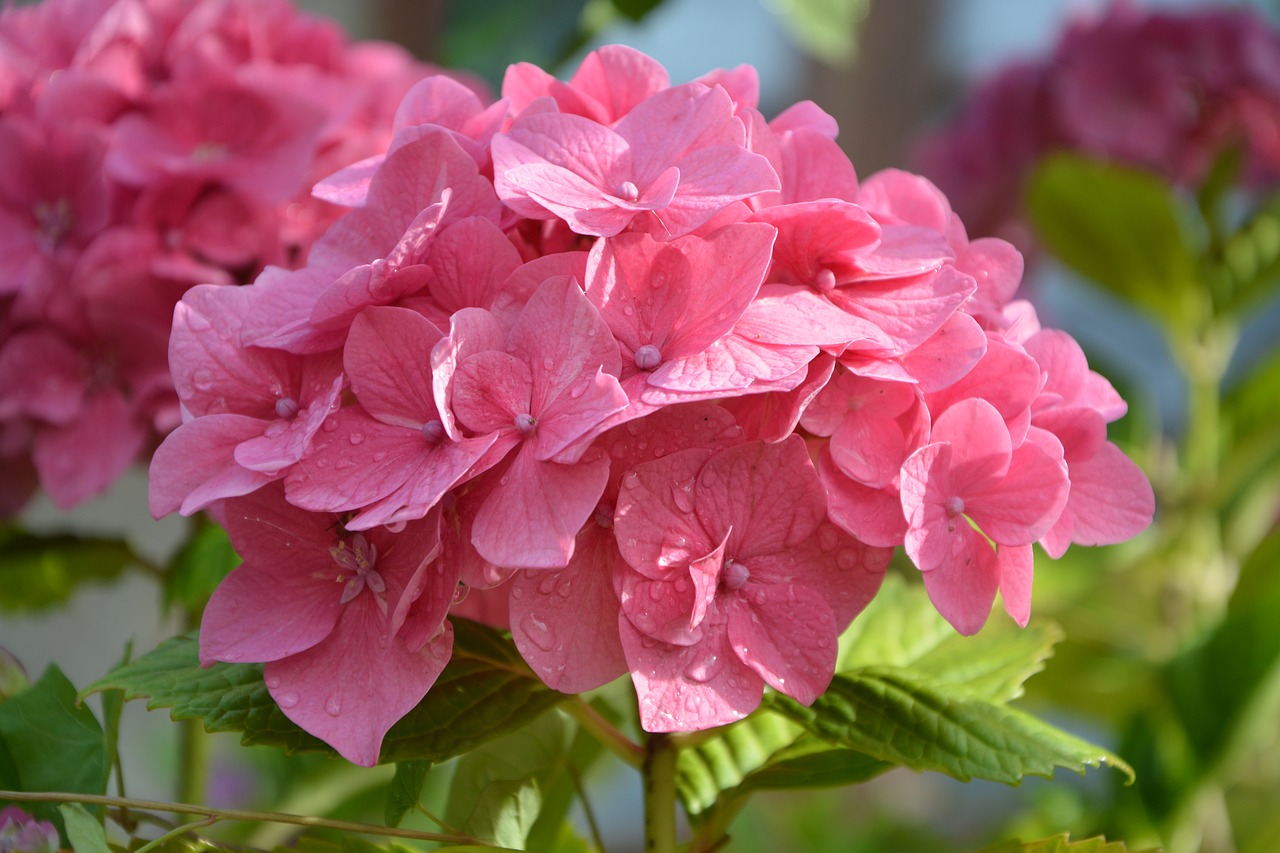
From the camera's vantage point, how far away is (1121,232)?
1.05 meters

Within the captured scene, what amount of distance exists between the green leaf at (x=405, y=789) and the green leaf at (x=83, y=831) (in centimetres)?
9

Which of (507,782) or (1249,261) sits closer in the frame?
(507,782)

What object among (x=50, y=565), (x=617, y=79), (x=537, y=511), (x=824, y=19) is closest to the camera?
(x=537, y=511)

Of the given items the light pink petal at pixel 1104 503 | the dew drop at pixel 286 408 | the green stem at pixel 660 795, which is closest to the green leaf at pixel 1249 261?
the light pink petal at pixel 1104 503

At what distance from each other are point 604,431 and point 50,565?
0.66 m

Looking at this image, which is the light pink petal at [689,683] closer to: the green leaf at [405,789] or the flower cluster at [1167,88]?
the green leaf at [405,789]

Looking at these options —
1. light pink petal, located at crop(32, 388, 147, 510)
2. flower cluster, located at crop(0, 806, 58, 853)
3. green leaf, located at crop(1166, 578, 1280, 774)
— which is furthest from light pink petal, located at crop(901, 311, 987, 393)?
green leaf, located at crop(1166, 578, 1280, 774)

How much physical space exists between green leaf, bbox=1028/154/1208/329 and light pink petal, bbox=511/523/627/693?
0.83 meters

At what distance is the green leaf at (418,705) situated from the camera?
377 mm

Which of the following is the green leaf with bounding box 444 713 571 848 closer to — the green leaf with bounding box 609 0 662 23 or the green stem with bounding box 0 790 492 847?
the green stem with bounding box 0 790 492 847

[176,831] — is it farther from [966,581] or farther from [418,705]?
[966,581]

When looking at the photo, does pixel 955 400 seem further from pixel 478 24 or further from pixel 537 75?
pixel 478 24

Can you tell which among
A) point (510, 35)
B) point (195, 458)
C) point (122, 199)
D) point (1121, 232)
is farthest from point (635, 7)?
point (195, 458)

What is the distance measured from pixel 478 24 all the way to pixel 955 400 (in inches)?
24.6
